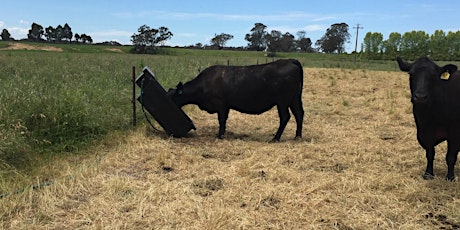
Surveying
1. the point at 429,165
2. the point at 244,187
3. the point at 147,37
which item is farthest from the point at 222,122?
the point at 147,37

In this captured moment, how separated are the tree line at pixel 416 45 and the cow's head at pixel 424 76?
75.5m

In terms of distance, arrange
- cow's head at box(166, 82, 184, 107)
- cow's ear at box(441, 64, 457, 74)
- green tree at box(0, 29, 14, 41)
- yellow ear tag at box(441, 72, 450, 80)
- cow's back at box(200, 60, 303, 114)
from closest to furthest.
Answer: cow's ear at box(441, 64, 457, 74) → yellow ear tag at box(441, 72, 450, 80) → cow's back at box(200, 60, 303, 114) → cow's head at box(166, 82, 184, 107) → green tree at box(0, 29, 14, 41)

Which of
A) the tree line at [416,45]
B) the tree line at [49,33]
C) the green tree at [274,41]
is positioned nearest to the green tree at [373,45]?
the tree line at [416,45]

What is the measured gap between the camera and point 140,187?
455cm

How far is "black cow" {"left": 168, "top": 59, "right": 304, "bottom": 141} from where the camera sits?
7.59 meters

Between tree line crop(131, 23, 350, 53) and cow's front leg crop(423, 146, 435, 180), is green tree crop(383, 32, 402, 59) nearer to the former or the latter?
tree line crop(131, 23, 350, 53)

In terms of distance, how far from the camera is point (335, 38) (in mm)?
108062

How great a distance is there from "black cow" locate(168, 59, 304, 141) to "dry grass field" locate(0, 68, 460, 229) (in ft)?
2.06

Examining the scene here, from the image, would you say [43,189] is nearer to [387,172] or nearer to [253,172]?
[253,172]

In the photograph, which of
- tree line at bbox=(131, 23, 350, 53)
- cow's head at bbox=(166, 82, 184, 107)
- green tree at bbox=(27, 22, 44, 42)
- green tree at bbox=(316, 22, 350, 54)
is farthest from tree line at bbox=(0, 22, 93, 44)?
cow's head at bbox=(166, 82, 184, 107)

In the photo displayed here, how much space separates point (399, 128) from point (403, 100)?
489 cm

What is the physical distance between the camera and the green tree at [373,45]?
87.7 meters

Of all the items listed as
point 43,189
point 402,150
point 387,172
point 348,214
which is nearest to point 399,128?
point 402,150

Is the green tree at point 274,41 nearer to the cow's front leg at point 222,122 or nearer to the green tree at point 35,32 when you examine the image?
the green tree at point 35,32
